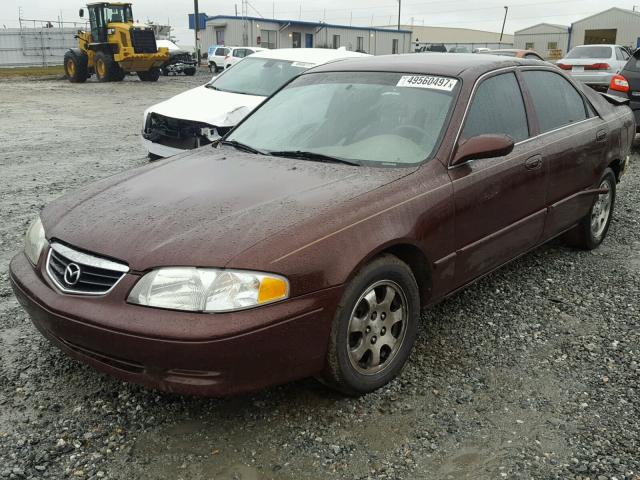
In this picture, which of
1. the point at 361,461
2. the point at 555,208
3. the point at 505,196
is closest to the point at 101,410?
the point at 361,461

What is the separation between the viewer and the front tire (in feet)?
8.96

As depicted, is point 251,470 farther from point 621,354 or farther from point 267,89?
point 267,89

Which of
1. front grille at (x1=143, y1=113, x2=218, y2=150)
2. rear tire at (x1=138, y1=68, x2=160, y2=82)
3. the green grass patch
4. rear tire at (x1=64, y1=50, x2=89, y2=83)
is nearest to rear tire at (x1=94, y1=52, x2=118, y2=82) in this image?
rear tire at (x1=64, y1=50, x2=89, y2=83)

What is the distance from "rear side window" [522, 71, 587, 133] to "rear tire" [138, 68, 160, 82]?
26142 millimetres

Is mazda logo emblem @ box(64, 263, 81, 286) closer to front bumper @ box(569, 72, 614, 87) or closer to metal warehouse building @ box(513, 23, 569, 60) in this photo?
front bumper @ box(569, 72, 614, 87)

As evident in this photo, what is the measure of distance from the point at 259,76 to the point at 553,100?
16.8 feet

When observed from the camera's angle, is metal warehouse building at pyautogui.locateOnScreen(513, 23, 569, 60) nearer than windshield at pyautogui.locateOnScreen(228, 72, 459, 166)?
No

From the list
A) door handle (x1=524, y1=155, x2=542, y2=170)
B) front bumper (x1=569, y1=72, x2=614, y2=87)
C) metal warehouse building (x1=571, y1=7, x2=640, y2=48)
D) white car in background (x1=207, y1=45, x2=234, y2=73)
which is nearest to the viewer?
door handle (x1=524, y1=155, x2=542, y2=170)

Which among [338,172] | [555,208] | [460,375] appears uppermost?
[338,172]

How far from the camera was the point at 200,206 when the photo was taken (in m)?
2.88

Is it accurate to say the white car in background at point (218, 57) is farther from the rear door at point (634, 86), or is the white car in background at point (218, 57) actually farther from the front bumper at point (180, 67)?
the rear door at point (634, 86)

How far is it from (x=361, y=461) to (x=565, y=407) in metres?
1.07

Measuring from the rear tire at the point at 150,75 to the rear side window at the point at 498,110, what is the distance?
87.1 ft

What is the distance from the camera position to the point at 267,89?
27.4 feet
